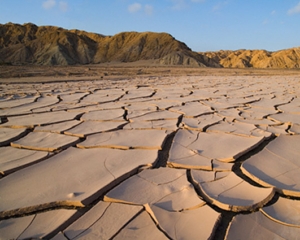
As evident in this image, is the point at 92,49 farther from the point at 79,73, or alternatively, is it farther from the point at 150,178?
the point at 150,178

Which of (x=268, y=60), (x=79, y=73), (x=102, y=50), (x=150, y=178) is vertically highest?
(x=102, y=50)

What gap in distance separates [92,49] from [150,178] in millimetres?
33184

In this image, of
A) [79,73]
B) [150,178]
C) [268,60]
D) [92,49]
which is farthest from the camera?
[268,60]

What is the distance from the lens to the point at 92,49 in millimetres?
32344

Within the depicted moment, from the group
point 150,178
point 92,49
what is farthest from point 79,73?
point 92,49

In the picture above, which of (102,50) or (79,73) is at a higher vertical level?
(102,50)

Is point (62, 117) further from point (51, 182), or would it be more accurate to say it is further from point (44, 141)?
point (51, 182)

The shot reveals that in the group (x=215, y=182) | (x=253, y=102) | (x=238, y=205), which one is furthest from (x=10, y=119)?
(x=253, y=102)

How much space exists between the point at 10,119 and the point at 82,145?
4.73 ft

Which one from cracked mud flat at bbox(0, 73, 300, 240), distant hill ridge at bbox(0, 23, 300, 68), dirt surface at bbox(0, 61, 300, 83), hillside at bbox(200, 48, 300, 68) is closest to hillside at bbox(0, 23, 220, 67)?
distant hill ridge at bbox(0, 23, 300, 68)

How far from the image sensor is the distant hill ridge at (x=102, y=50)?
27.6 meters

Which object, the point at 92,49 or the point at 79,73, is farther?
the point at 92,49

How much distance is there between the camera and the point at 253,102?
4.00 m

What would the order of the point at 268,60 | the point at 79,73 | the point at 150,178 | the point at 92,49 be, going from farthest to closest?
the point at 268,60 → the point at 92,49 → the point at 79,73 → the point at 150,178
